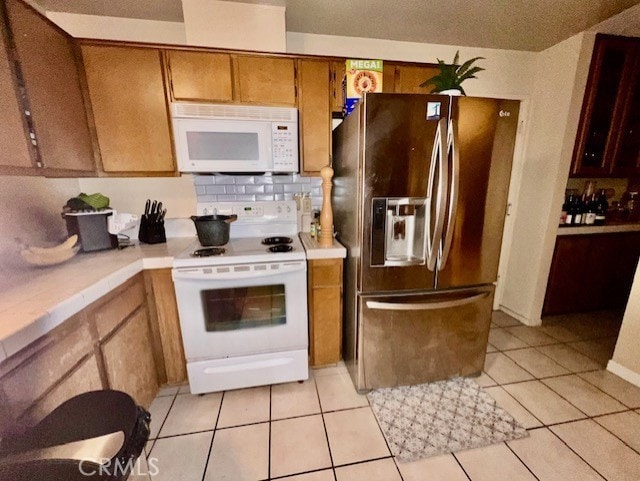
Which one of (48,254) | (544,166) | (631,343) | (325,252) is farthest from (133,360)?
(544,166)

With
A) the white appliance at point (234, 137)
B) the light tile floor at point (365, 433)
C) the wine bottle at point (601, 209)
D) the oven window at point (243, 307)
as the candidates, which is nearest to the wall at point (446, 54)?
the white appliance at point (234, 137)

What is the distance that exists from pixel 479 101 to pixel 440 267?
3.02ft

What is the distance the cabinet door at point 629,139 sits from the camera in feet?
7.30

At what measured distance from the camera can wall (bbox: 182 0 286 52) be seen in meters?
1.67

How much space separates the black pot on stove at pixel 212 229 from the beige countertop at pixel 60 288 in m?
0.16

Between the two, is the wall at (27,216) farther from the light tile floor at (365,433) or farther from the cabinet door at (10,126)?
the light tile floor at (365,433)

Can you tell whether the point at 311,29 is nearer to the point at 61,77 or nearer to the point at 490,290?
the point at 61,77

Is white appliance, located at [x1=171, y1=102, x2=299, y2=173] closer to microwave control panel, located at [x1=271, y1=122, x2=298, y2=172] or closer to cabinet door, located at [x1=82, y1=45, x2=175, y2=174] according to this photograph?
Result: microwave control panel, located at [x1=271, y1=122, x2=298, y2=172]

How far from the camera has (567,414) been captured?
153 centimetres

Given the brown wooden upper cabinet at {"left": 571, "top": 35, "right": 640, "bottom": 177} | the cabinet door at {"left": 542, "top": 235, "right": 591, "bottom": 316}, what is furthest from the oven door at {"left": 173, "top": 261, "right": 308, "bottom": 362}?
the brown wooden upper cabinet at {"left": 571, "top": 35, "right": 640, "bottom": 177}

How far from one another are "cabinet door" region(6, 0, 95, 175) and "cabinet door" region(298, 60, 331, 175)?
4.35 ft

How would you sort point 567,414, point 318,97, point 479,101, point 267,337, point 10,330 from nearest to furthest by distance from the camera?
point 10,330 → point 479,101 → point 567,414 → point 267,337 → point 318,97

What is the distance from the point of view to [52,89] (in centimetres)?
135

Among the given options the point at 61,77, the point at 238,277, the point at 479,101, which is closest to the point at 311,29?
the point at 479,101
